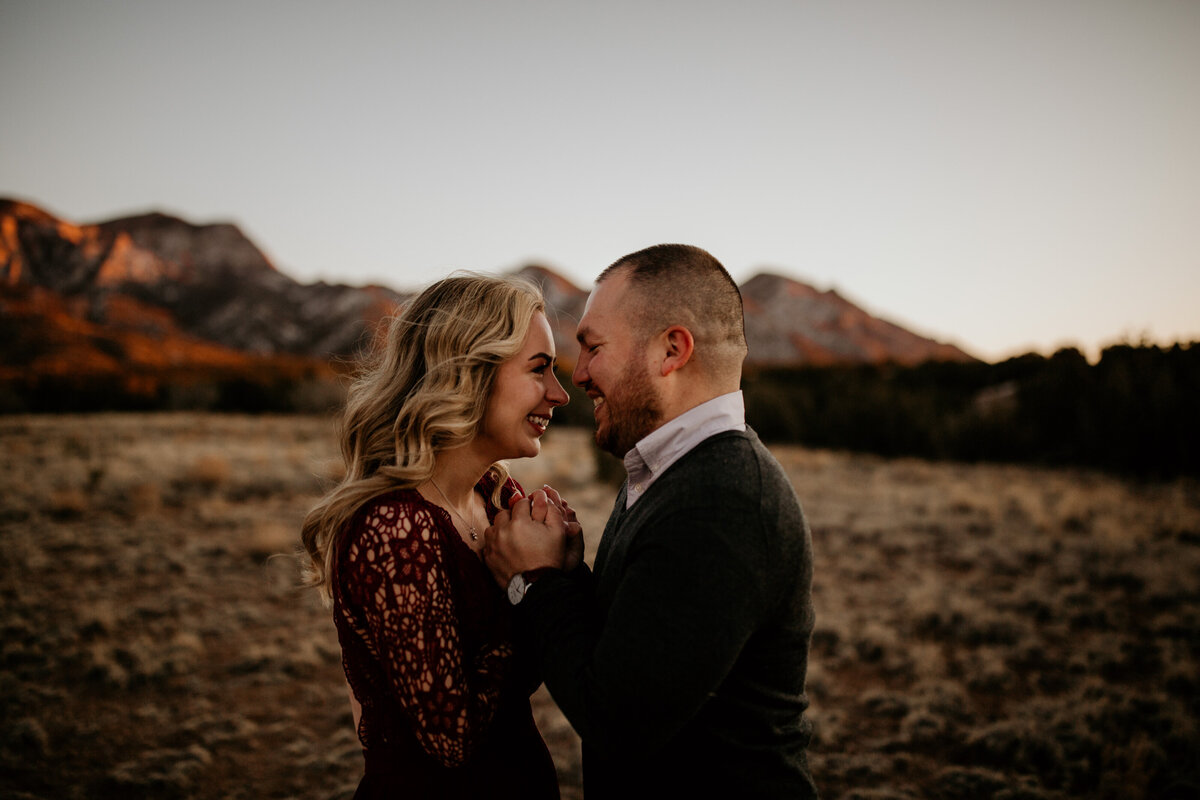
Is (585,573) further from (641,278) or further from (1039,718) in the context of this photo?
(1039,718)

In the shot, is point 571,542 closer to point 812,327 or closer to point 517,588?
point 517,588

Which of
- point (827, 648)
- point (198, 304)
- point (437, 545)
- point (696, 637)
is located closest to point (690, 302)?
point (696, 637)

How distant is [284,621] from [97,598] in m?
2.34

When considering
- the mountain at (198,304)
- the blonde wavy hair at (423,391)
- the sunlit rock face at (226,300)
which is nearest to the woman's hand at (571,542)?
the blonde wavy hair at (423,391)

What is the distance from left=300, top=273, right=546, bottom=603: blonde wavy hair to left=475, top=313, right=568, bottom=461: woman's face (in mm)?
38

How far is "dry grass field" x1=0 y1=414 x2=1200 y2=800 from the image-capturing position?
4520mm

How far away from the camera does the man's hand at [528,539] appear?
1.57 meters

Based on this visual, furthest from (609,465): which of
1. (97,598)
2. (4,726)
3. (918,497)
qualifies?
(4,726)

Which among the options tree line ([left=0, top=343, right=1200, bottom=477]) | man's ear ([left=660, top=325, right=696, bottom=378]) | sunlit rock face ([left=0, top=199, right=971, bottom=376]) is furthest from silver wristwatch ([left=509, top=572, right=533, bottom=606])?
sunlit rock face ([left=0, top=199, right=971, bottom=376])

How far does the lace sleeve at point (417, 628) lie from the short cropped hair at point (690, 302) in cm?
84

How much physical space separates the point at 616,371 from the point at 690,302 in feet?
0.87

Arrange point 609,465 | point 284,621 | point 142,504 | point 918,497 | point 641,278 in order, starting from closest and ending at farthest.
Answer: point 641,278
point 284,621
point 142,504
point 918,497
point 609,465

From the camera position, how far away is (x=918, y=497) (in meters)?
14.0

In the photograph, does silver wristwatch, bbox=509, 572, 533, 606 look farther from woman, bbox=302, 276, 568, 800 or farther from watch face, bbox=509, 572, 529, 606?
woman, bbox=302, 276, 568, 800
